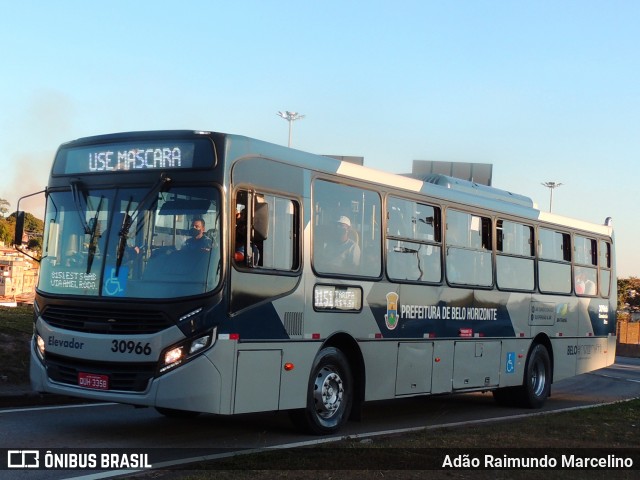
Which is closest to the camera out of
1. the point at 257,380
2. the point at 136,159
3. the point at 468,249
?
the point at 257,380

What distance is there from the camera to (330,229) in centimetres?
1166

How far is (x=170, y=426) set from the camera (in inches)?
466

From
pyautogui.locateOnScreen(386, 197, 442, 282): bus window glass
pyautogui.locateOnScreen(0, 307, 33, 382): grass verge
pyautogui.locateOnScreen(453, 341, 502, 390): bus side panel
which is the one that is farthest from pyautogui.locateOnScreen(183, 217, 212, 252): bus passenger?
pyautogui.locateOnScreen(453, 341, 502, 390): bus side panel

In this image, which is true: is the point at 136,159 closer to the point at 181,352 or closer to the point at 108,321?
the point at 108,321

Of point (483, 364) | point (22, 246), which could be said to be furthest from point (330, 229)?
point (483, 364)

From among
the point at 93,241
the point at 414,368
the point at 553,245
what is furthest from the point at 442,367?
the point at 93,241

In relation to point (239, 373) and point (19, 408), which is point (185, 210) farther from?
point (19, 408)

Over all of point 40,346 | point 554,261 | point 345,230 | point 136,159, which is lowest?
point 40,346

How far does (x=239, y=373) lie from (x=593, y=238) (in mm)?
11534

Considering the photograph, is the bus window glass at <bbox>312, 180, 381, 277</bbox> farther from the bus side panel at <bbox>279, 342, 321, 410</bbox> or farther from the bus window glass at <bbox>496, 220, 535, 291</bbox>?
the bus window glass at <bbox>496, 220, 535, 291</bbox>

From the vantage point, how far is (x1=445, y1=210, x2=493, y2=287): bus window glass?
14.3 metres

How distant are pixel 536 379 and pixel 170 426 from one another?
7.82 metres

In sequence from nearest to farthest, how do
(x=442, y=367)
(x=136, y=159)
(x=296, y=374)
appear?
1. (x=136, y=159)
2. (x=296, y=374)
3. (x=442, y=367)

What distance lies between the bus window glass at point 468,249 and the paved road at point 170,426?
7.15ft
